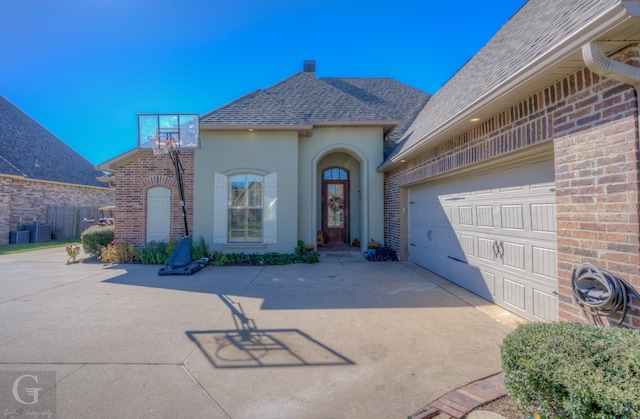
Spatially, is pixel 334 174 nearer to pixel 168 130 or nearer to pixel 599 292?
pixel 168 130

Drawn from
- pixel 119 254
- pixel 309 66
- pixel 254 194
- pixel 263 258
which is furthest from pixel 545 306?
pixel 309 66

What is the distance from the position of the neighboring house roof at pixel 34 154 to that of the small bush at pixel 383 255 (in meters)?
16.6

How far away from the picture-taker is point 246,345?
335cm

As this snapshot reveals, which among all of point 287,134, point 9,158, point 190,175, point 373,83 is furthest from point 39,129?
point 373,83

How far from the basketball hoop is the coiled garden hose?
8415 millimetres

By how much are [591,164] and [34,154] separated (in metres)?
23.1

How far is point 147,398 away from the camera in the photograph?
2396 millimetres

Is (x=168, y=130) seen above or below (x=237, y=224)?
above

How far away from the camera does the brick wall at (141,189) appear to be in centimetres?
877

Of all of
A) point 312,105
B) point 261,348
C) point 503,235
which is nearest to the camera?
point 261,348

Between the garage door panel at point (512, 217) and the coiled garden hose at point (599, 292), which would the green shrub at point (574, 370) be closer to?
the coiled garden hose at point (599, 292)

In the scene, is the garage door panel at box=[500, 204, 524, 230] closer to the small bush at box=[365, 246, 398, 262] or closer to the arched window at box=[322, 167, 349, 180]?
the small bush at box=[365, 246, 398, 262]

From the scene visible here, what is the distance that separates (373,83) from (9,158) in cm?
1821

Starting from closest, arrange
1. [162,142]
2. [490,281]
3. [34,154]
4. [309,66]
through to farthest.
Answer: [490,281] < [162,142] < [309,66] < [34,154]
